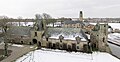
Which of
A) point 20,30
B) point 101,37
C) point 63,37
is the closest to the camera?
point 101,37

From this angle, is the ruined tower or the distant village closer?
the ruined tower

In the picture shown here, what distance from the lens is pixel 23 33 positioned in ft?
129

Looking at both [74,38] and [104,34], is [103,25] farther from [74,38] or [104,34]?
[74,38]

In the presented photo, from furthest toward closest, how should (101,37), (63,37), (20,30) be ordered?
(20,30), (63,37), (101,37)

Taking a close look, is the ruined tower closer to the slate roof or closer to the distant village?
the distant village

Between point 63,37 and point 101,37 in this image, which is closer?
point 101,37

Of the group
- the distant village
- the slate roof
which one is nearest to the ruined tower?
the distant village

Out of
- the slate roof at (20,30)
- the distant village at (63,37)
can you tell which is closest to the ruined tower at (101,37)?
the distant village at (63,37)

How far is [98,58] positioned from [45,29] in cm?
1621

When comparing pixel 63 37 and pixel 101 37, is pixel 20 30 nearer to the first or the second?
pixel 63 37

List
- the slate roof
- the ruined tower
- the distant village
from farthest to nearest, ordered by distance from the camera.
Answer: 1. the slate roof
2. the distant village
3. the ruined tower

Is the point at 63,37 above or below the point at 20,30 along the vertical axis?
below

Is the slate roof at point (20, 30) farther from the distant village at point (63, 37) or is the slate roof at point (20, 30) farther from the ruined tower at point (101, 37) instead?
the ruined tower at point (101, 37)

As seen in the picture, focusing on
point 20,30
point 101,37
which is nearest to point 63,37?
point 101,37
